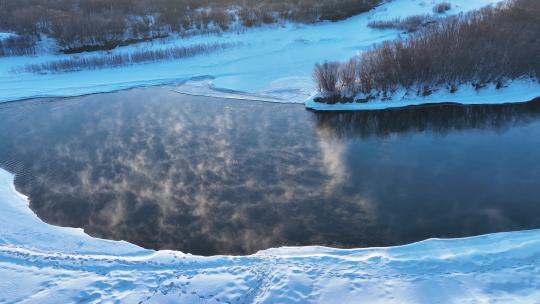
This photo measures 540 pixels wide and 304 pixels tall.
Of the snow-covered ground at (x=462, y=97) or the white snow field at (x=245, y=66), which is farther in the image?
the white snow field at (x=245, y=66)

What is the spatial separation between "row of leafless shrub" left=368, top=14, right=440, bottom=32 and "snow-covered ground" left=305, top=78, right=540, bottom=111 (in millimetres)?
14903

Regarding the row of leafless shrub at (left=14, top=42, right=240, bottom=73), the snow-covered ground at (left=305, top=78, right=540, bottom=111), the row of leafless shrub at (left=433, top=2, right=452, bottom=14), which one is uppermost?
the row of leafless shrub at (left=433, top=2, right=452, bottom=14)

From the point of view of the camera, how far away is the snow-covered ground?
26094mm

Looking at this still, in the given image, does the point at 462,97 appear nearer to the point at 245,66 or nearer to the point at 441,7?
the point at 245,66

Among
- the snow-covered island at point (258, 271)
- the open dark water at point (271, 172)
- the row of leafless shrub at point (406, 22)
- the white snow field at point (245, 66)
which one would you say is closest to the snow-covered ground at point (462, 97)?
the open dark water at point (271, 172)

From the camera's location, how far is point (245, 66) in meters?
35.4

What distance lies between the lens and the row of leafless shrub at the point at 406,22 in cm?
4088

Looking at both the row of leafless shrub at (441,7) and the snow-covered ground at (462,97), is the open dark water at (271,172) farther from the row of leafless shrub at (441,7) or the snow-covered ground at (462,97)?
the row of leafless shrub at (441,7)

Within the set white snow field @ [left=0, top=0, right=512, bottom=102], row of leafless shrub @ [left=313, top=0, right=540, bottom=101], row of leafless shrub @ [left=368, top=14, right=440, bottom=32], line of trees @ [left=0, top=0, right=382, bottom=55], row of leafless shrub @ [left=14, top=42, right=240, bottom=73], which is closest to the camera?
row of leafless shrub @ [left=313, top=0, right=540, bottom=101]

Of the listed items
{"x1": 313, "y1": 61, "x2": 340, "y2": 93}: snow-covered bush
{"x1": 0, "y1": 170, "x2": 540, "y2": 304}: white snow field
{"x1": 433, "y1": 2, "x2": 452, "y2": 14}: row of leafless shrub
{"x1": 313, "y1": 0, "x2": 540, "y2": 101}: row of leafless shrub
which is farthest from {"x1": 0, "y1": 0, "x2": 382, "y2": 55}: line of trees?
{"x1": 0, "y1": 170, "x2": 540, "y2": 304}: white snow field

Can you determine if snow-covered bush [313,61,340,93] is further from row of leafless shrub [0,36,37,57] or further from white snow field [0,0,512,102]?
row of leafless shrub [0,36,37,57]

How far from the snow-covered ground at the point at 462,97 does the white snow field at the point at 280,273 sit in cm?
1406

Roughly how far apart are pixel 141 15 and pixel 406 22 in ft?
94.7

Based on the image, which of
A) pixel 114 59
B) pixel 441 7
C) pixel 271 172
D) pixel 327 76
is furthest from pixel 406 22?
pixel 271 172
